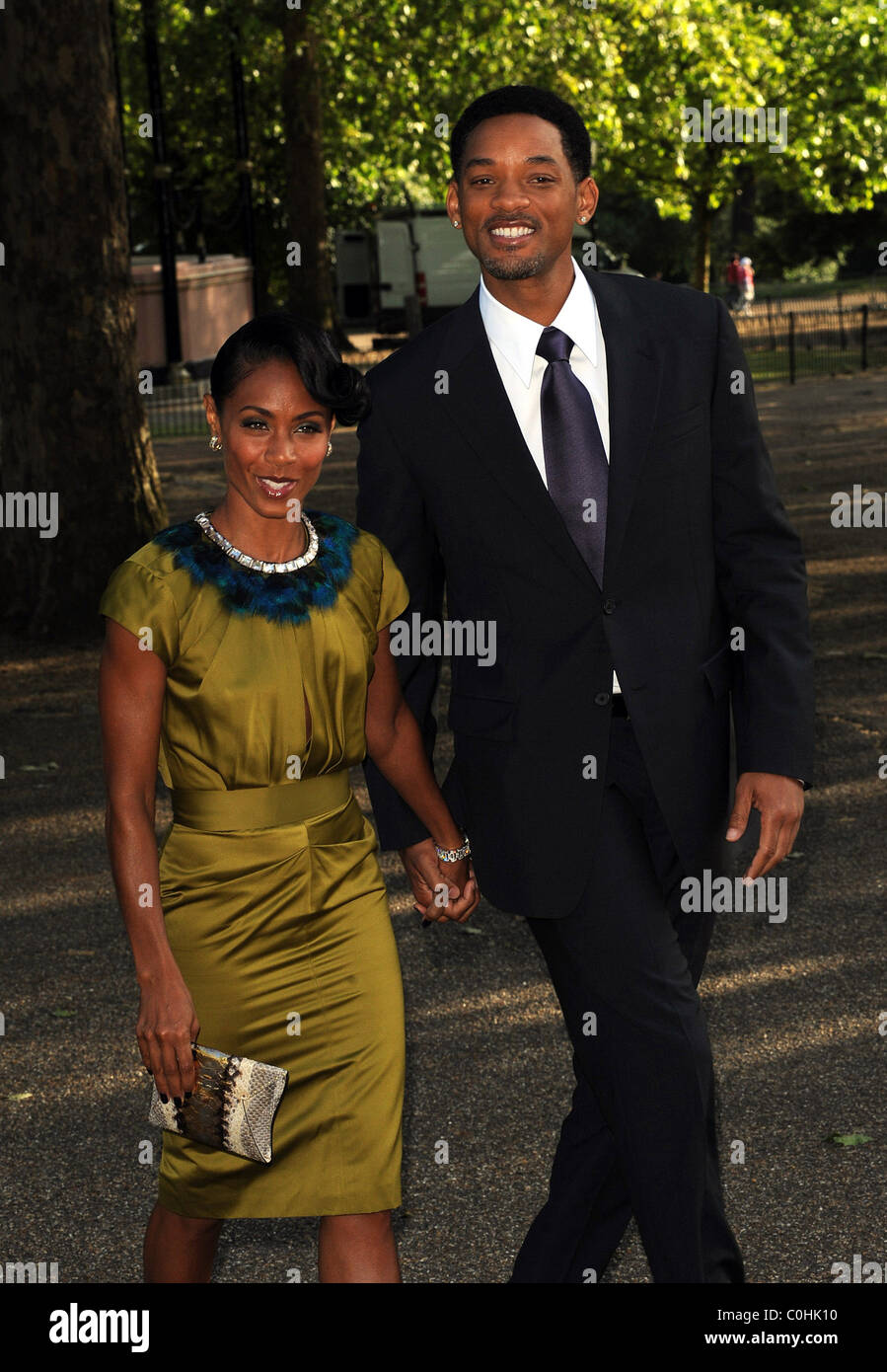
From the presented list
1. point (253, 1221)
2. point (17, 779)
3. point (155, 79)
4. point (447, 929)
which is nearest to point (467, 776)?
point (253, 1221)

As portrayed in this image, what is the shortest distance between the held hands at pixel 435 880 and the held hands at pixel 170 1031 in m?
0.80

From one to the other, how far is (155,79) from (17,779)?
1839 centimetres

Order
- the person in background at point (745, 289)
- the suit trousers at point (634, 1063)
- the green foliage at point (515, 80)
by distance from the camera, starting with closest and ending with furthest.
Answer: the suit trousers at point (634, 1063) < the green foliage at point (515, 80) < the person in background at point (745, 289)

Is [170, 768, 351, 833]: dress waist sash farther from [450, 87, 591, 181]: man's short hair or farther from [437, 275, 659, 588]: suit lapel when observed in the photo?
[450, 87, 591, 181]: man's short hair

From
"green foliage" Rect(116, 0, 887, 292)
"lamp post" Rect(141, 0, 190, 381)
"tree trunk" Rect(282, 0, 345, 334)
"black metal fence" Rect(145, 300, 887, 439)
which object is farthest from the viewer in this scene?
"tree trunk" Rect(282, 0, 345, 334)

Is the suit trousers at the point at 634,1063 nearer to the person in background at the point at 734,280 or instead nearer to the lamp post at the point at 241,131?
the lamp post at the point at 241,131

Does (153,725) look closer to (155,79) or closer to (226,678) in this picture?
(226,678)

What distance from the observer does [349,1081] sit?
345 centimetres

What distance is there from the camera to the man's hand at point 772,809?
378 cm

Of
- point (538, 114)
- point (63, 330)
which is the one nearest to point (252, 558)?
point (538, 114)

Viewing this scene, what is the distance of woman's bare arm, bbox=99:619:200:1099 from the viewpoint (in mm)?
3254

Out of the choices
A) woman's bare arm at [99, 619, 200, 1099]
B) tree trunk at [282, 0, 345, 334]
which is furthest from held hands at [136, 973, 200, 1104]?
tree trunk at [282, 0, 345, 334]

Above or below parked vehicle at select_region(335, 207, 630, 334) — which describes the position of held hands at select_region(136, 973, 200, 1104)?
above

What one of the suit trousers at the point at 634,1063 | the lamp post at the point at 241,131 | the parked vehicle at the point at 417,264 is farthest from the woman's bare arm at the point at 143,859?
the parked vehicle at the point at 417,264
